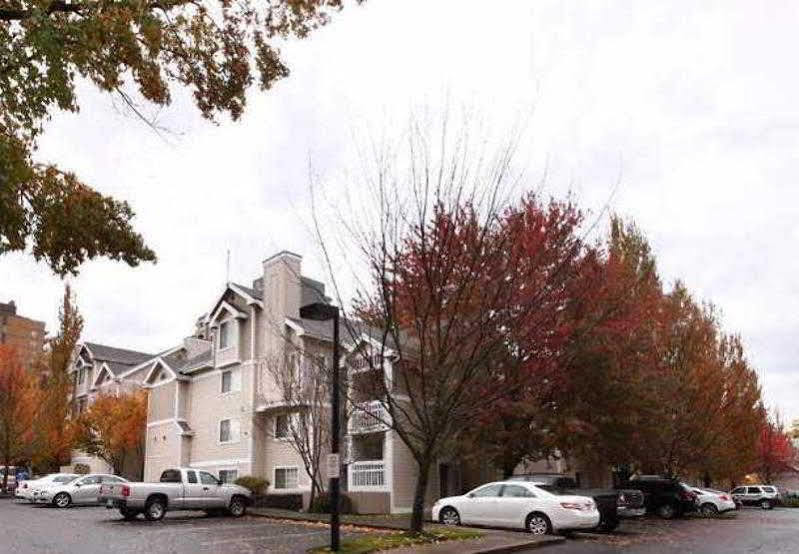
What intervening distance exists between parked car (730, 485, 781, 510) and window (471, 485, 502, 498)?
105 ft

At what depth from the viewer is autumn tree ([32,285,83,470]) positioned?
147ft

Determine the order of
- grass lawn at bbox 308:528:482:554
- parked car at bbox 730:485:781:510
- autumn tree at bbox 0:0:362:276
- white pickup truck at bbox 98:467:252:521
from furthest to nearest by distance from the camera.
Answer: parked car at bbox 730:485:781:510 → white pickup truck at bbox 98:467:252:521 → grass lawn at bbox 308:528:482:554 → autumn tree at bbox 0:0:362:276

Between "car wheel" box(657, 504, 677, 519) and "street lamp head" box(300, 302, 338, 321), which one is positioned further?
"car wheel" box(657, 504, 677, 519)

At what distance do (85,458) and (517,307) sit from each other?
133ft

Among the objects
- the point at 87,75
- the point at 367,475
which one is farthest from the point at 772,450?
the point at 87,75

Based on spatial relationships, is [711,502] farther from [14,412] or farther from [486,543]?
[14,412]

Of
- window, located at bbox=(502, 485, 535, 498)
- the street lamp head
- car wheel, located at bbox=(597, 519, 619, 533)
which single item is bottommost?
car wheel, located at bbox=(597, 519, 619, 533)

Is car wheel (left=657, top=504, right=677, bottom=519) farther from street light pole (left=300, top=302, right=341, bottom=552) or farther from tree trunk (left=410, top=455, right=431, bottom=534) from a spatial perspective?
street light pole (left=300, top=302, right=341, bottom=552)

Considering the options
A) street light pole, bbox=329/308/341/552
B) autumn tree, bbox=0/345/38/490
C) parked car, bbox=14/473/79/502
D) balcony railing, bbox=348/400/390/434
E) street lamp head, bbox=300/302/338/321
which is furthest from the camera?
autumn tree, bbox=0/345/38/490

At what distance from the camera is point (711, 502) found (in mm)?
33875

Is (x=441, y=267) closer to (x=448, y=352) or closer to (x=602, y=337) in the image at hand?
(x=448, y=352)

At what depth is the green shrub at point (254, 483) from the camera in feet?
104

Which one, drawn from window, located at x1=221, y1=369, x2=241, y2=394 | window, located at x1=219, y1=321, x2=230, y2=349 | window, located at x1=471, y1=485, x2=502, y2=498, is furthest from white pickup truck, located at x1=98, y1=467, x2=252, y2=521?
window, located at x1=219, y1=321, x2=230, y2=349

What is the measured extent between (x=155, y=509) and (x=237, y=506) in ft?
10.9
